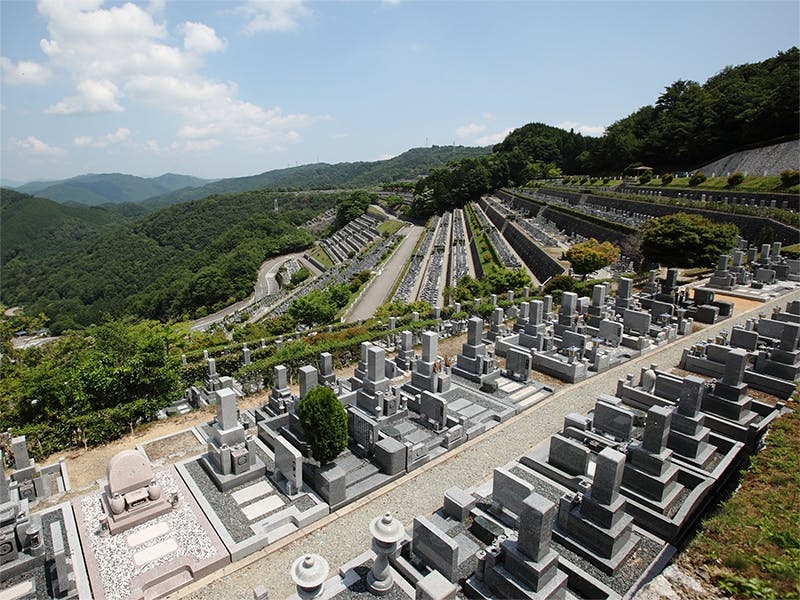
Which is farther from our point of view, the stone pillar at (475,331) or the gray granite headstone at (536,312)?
the gray granite headstone at (536,312)

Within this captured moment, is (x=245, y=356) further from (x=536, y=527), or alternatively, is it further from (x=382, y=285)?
(x=382, y=285)

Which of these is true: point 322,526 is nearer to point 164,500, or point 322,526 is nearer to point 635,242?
point 164,500

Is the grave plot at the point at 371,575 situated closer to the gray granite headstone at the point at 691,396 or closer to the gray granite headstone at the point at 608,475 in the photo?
the gray granite headstone at the point at 608,475

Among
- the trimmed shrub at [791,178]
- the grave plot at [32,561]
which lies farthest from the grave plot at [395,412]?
the trimmed shrub at [791,178]

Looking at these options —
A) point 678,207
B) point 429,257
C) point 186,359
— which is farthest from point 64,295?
point 678,207

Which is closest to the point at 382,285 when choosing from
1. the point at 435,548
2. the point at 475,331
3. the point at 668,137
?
the point at 475,331
